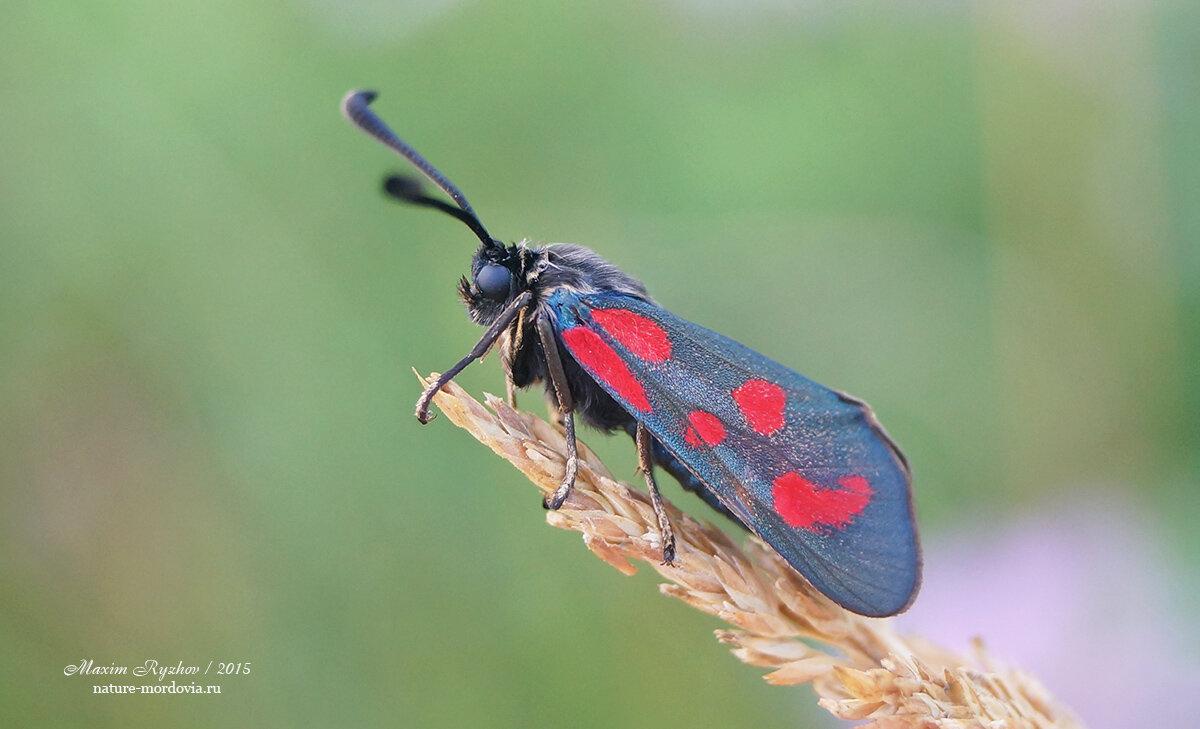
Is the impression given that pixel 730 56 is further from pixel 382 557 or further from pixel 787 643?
pixel 787 643

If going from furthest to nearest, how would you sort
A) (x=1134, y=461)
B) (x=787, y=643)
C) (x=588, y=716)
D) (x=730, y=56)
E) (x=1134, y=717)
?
(x=730, y=56)
(x=1134, y=461)
(x=588, y=716)
(x=1134, y=717)
(x=787, y=643)

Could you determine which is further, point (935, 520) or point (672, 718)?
point (935, 520)

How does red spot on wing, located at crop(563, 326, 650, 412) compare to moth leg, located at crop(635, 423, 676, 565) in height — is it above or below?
above

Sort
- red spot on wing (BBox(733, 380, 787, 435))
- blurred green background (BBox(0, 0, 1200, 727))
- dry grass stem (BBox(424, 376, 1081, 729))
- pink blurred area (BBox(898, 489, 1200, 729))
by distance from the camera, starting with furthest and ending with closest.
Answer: blurred green background (BBox(0, 0, 1200, 727))
pink blurred area (BBox(898, 489, 1200, 729))
red spot on wing (BBox(733, 380, 787, 435))
dry grass stem (BBox(424, 376, 1081, 729))

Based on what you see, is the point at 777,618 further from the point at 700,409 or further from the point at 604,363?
the point at 604,363

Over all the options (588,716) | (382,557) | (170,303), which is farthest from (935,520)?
(170,303)

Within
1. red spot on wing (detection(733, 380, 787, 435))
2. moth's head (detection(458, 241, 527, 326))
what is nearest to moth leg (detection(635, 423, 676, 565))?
red spot on wing (detection(733, 380, 787, 435))

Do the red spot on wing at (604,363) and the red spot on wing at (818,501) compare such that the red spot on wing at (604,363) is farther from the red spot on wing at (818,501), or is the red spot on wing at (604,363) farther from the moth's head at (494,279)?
the red spot on wing at (818,501)

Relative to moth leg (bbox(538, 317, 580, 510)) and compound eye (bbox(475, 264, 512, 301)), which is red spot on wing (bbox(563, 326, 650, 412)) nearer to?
moth leg (bbox(538, 317, 580, 510))
